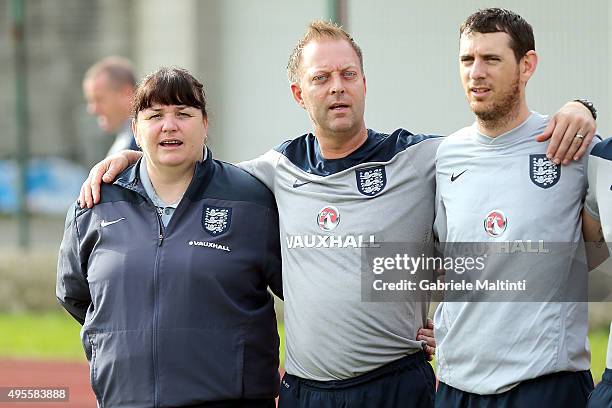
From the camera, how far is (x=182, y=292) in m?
4.11

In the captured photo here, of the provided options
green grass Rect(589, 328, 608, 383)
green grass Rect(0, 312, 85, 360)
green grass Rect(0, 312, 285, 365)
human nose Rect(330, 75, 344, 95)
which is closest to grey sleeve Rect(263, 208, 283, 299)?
human nose Rect(330, 75, 344, 95)

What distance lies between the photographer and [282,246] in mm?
4270

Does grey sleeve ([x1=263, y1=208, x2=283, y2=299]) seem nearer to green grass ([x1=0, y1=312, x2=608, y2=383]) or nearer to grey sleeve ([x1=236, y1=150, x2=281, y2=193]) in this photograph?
grey sleeve ([x1=236, y1=150, x2=281, y2=193])

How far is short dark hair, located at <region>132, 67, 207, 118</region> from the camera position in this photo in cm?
423

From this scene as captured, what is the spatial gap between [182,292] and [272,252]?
386 millimetres

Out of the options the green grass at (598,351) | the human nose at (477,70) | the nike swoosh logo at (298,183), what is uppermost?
the human nose at (477,70)

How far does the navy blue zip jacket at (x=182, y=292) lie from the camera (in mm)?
4098

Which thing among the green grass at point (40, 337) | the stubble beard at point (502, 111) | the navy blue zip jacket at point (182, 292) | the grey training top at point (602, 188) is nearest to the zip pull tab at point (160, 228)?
the navy blue zip jacket at point (182, 292)

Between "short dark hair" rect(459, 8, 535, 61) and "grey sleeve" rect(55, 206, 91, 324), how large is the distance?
1.62 meters

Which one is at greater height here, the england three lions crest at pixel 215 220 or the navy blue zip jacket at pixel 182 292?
the england three lions crest at pixel 215 220

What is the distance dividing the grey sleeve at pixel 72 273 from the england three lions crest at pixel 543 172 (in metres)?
1.68

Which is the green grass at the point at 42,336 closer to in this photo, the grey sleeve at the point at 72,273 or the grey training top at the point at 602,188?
the grey sleeve at the point at 72,273

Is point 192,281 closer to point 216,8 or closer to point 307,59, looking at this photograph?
point 307,59

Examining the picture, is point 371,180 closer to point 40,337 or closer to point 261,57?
point 261,57
